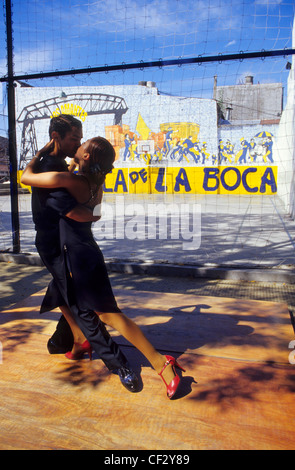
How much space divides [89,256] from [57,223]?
259 millimetres

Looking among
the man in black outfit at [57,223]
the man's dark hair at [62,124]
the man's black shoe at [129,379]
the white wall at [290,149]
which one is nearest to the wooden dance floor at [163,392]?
the man's black shoe at [129,379]

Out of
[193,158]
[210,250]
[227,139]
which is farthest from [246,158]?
[210,250]

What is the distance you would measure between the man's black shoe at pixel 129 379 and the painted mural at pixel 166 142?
729 inches

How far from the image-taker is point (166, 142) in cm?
2158

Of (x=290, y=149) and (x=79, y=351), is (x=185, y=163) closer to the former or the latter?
(x=290, y=149)

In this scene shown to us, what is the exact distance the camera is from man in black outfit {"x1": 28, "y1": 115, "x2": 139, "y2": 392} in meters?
1.95

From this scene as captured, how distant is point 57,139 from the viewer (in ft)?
6.98

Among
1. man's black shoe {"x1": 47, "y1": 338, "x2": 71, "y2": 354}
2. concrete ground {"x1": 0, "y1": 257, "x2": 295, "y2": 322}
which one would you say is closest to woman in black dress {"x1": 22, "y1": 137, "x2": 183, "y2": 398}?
man's black shoe {"x1": 47, "y1": 338, "x2": 71, "y2": 354}

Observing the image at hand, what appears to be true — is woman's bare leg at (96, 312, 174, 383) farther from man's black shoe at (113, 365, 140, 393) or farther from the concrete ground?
the concrete ground

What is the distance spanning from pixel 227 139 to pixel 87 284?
67.3ft

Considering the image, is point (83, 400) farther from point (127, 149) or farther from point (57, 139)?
point (127, 149)

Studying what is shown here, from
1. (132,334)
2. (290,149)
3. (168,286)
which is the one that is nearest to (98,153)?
(132,334)

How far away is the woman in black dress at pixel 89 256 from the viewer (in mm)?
1940

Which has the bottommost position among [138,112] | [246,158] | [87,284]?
[87,284]
